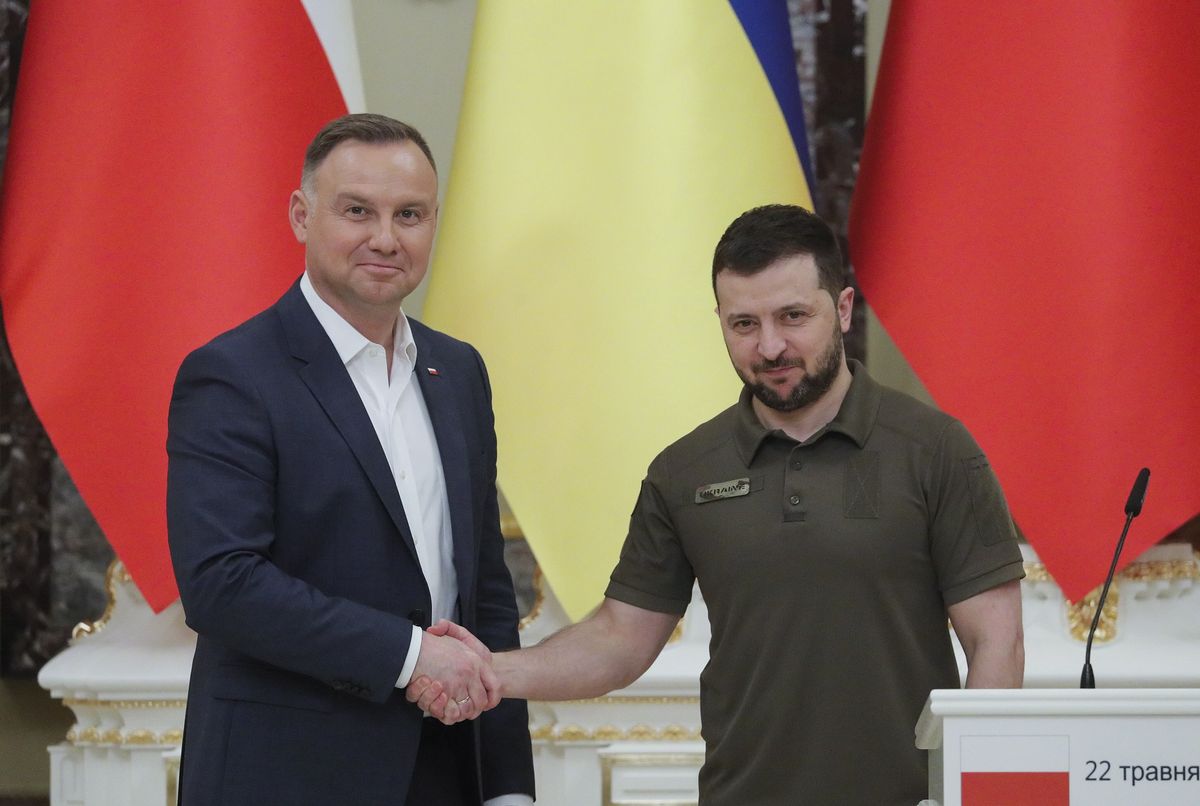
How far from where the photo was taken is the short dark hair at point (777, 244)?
207cm

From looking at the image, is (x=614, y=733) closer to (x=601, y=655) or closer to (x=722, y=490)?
(x=601, y=655)

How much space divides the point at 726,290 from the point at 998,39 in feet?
4.36

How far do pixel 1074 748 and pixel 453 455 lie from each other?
102 centimetres

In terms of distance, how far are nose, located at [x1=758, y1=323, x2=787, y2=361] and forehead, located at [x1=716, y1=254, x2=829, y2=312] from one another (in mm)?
31

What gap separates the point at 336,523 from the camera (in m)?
2.00

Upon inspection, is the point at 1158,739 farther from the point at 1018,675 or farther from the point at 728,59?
the point at 728,59

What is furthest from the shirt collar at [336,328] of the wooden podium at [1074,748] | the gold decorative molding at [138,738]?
the gold decorative molding at [138,738]

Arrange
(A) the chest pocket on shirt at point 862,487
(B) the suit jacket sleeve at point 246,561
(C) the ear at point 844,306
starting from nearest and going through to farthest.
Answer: (B) the suit jacket sleeve at point 246,561 < (A) the chest pocket on shirt at point 862,487 < (C) the ear at point 844,306

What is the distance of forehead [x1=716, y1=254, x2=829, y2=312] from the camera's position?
2.05m

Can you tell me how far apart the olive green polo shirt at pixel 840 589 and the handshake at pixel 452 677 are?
1.07ft

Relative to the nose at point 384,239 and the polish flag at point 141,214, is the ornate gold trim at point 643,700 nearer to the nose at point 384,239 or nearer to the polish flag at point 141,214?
the polish flag at point 141,214

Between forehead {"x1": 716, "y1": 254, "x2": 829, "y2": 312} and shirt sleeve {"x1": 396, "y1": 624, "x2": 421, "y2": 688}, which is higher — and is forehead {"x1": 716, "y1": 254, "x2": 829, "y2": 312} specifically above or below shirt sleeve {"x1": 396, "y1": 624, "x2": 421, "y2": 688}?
above

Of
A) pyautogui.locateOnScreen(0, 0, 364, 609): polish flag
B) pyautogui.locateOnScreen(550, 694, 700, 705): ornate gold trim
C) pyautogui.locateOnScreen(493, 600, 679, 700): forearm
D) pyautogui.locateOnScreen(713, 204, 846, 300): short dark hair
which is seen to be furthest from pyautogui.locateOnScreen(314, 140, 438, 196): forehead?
pyautogui.locateOnScreen(550, 694, 700, 705): ornate gold trim

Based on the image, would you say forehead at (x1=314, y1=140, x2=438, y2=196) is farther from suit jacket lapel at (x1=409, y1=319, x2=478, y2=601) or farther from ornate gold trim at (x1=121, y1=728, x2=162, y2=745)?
ornate gold trim at (x1=121, y1=728, x2=162, y2=745)
